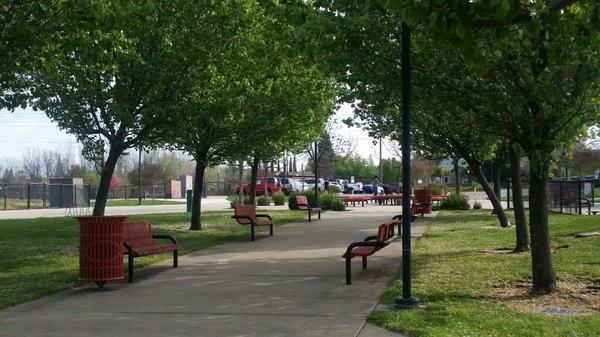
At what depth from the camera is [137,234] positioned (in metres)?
10.8

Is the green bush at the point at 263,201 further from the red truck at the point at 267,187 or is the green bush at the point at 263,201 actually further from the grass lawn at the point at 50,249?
the grass lawn at the point at 50,249

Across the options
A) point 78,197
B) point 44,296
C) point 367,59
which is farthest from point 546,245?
point 78,197

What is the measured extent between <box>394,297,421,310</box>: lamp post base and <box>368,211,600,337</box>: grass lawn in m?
0.14

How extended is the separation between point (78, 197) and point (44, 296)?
33.2 metres

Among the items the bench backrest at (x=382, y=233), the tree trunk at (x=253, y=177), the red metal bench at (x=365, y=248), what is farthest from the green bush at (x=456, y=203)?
the bench backrest at (x=382, y=233)

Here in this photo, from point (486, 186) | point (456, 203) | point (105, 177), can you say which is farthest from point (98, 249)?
point (456, 203)

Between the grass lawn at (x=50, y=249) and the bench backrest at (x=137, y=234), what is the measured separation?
0.99 meters

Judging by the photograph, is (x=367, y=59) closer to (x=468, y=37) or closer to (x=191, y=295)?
(x=191, y=295)

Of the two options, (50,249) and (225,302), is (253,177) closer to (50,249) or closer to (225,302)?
(50,249)

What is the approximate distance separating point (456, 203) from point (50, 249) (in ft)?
68.4

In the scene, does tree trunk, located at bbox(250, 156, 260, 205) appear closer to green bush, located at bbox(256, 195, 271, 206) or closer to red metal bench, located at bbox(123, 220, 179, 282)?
green bush, located at bbox(256, 195, 271, 206)

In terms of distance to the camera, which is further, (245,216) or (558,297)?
(245,216)

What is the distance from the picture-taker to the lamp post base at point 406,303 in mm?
7609

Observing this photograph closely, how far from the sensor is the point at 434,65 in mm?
9148
